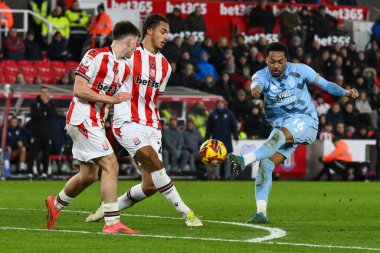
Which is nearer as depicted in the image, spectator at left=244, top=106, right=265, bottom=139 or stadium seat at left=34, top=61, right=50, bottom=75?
spectator at left=244, top=106, right=265, bottom=139

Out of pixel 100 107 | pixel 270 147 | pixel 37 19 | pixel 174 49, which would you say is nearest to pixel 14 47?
pixel 37 19

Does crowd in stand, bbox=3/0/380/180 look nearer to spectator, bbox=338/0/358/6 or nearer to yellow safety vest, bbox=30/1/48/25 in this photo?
yellow safety vest, bbox=30/1/48/25

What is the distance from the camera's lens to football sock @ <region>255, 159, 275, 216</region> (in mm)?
14320

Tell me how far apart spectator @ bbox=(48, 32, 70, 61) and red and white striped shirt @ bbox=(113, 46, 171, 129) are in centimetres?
1825

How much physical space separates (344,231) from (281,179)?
1664cm

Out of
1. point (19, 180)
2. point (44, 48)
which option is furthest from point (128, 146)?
point (44, 48)

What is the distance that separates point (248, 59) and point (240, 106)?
8.81 feet

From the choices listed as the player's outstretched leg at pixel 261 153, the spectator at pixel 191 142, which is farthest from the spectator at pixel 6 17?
the player's outstretched leg at pixel 261 153

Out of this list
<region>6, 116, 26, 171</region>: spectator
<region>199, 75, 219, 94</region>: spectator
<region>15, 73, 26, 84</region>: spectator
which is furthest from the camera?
<region>199, 75, 219, 94</region>: spectator

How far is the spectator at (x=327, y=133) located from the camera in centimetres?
3092

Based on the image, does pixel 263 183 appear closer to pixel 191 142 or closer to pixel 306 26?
pixel 191 142

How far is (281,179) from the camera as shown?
2970cm

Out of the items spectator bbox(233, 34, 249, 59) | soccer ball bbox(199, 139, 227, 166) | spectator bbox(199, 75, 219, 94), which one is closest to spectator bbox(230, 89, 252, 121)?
spectator bbox(199, 75, 219, 94)

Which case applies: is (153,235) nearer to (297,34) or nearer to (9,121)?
(9,121)
